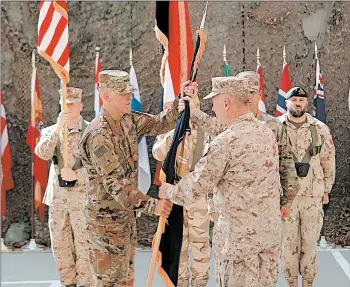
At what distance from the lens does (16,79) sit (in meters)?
6.11

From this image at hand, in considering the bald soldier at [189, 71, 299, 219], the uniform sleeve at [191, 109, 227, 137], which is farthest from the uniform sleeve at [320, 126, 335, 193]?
the uniform sleeve at [191, 109, 227, 137]

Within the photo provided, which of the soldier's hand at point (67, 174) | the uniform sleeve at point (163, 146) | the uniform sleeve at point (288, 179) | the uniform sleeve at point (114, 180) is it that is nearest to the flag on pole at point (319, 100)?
the uniform sleeve at point (163, 146)

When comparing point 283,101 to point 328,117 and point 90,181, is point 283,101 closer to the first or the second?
point 328,117

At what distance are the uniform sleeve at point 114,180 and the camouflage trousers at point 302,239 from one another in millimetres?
1776

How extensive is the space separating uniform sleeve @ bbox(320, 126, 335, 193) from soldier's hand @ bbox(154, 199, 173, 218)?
6.43ft

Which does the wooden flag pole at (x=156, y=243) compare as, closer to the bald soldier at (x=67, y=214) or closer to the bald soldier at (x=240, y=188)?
the bald soldier at (x=240, y=188)

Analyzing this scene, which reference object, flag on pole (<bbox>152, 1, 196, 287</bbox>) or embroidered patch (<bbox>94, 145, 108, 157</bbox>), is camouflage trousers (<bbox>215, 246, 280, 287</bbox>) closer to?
flag on pole (<bbox>152, 1, 196, 287</bbox>)

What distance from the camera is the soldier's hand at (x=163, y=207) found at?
288 cm

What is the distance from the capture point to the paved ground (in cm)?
475

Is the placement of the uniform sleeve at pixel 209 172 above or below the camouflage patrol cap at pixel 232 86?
below

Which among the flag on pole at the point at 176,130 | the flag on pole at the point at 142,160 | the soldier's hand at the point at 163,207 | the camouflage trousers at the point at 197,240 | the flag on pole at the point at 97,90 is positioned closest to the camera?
the soldier's hand at the point at 163,207

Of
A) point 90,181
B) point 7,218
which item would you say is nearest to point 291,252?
point 90,181

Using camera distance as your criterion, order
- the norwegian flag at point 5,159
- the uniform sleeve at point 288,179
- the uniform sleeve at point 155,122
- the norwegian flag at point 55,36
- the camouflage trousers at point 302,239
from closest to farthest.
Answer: the uniform sleeve at point 155,122 → the uniform sleeve at point 288,179 → the norwegian flag at point 55,36 → the camouflage trousers at point 302,239 → the norwegian flag at point 5,159

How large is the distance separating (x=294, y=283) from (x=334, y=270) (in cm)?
87
